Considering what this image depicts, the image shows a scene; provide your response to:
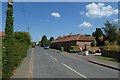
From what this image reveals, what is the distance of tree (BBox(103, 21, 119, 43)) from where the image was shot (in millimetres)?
78613

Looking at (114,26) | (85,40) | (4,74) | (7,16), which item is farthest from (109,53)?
(114,26)

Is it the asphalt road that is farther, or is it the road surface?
the asphalt road

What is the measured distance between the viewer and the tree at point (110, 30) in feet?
258

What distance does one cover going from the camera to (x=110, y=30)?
81438mm

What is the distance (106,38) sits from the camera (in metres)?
79.3

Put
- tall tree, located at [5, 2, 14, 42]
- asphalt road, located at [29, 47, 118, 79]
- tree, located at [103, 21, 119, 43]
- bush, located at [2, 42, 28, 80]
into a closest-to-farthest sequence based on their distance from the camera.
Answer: bush, located at [2, 42, 28, 80] → asphalt road, located at [29, 47, 118, 79] → tall tree, located at [5, 2, 14, 42] → tree, located at [103, 21, 119, 43]

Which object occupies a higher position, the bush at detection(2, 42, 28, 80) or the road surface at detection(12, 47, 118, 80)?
the bush at detection(2, 42, 28, 80)

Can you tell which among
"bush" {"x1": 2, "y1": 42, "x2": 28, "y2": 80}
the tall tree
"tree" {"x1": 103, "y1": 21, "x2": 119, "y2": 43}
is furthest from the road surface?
"tree" {"x1": 103, "y1": 21, "x2": 119, "y2": 43}

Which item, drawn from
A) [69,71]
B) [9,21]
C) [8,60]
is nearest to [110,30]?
[9,21]

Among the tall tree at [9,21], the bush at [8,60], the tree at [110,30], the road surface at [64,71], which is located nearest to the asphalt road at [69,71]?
the road surface at [64,71]

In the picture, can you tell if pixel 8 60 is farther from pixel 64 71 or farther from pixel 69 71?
pixel 69 71

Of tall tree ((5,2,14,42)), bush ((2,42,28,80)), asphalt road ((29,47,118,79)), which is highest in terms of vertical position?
tall tree ((5,2,14,42))

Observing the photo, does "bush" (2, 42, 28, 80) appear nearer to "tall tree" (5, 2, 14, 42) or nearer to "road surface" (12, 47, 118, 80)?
"road surface" (12, 47, 118, 80)

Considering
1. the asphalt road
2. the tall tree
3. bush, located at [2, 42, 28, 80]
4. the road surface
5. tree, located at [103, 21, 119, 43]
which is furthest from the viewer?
tree, located at [103, 21, 119, 43]
